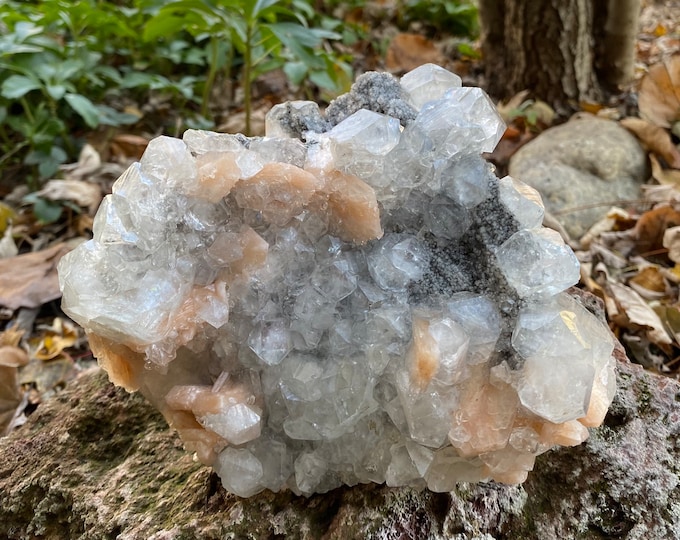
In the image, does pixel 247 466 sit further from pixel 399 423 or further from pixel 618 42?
pixel 618 42

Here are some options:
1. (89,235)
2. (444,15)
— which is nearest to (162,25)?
(89,235)

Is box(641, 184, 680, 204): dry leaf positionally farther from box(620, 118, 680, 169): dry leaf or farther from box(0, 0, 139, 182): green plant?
box(0, 0, 139, 182): green plant

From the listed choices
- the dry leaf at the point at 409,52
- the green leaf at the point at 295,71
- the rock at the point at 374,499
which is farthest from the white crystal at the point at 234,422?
the dry leaf at the point at 409,52

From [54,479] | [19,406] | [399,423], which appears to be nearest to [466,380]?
[399,423]

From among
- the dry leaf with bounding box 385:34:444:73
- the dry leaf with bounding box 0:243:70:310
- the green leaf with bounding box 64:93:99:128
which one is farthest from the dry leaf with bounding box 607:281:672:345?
the dry leaf with bounding box 385:34:444:73

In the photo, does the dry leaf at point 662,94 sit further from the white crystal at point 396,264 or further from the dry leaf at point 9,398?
the dry leaf at point 9,398

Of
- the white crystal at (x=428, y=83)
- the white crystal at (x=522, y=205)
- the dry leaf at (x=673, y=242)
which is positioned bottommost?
the dry leaf at (x=673, y=242)

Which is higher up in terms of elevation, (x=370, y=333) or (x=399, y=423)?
(x=370, y=333)
